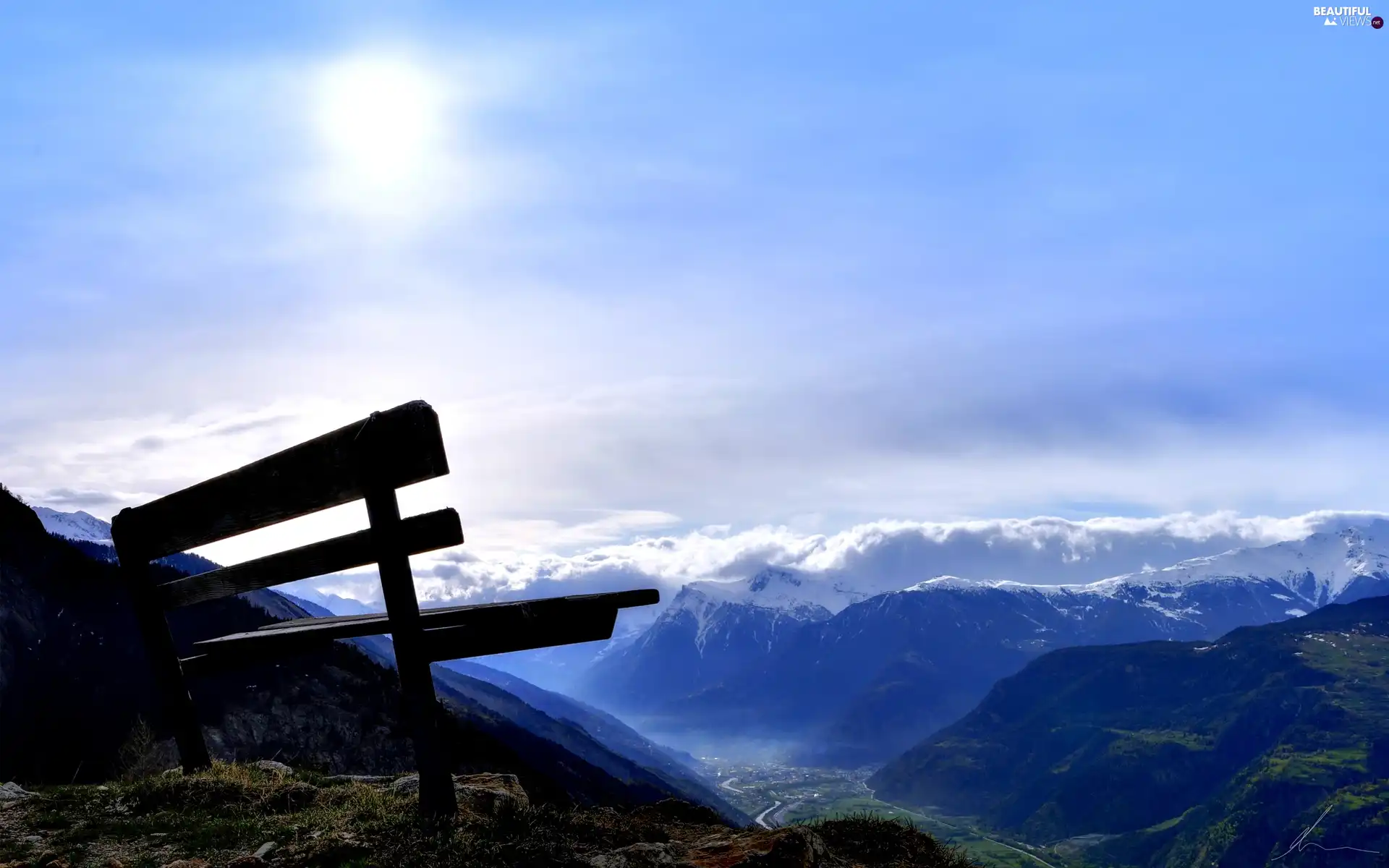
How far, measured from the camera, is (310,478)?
7.35 meters

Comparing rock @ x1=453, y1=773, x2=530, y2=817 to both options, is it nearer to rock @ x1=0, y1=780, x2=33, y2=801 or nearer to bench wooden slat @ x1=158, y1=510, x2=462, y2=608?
bench wooden slat @ x1=158, y1=510, x2=462, y2=608

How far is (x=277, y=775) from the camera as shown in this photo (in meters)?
11.8

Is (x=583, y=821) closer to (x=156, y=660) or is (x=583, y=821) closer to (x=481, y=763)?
(x=156, y=660)

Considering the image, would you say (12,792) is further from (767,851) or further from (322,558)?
(767,851)

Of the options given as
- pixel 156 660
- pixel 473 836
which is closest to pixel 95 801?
pixel 156 660

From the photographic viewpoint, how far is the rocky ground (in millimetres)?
6785

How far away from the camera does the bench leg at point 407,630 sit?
274 inches

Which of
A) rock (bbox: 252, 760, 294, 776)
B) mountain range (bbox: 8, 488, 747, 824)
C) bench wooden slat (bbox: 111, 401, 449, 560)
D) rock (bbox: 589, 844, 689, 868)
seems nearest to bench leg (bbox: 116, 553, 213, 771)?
bench wooden slat (bbox: 111, 401, 449, 560)

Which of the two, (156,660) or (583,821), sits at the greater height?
(156,660)

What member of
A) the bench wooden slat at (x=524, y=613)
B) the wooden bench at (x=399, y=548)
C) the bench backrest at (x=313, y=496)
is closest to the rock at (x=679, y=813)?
the wooden bench at (x=399, y=548)

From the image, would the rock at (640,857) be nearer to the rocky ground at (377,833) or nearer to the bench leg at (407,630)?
the rocky ground at (377,833)

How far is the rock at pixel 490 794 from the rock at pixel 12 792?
6.18 meters

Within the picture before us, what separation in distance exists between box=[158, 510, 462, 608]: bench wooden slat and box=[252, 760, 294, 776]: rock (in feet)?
12.6

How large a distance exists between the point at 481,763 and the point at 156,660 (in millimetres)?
55857
